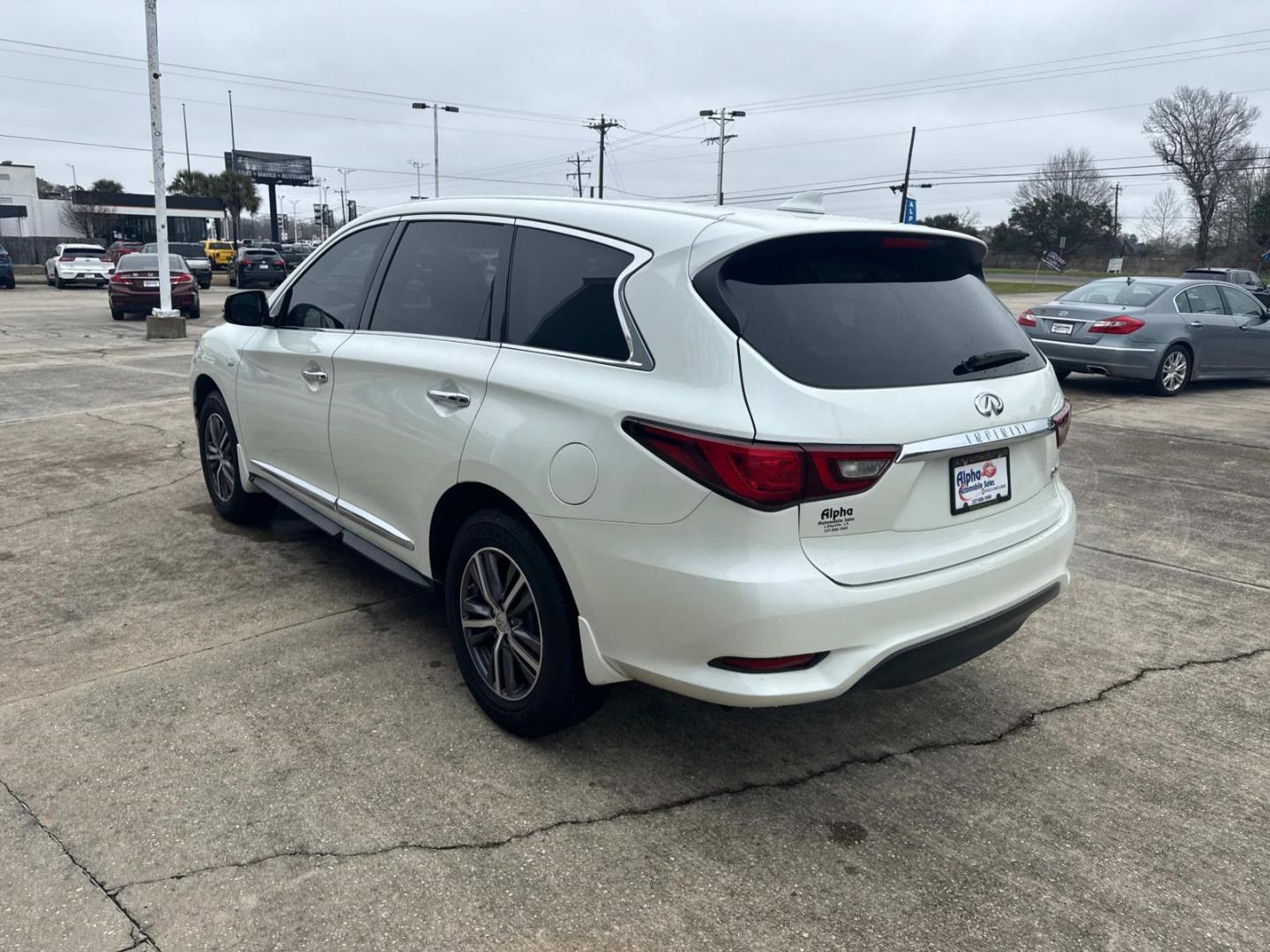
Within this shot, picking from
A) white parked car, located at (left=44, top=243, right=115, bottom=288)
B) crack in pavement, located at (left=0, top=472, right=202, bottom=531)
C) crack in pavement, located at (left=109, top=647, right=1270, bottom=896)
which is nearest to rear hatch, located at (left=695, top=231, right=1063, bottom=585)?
crack in pavement, located at (left=109, top=647, right=1270, bottom=896)

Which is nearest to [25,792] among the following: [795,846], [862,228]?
[795,846]

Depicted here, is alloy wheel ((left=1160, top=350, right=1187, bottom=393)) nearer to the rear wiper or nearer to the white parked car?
the rear wiper

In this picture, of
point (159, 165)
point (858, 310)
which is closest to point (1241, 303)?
point (858, 310)

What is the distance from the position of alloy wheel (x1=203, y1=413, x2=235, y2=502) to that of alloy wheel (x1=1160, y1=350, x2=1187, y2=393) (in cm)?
1050

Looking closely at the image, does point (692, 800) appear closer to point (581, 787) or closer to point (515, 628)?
point (581, 787)

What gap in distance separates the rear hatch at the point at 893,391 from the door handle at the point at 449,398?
3.30 feet

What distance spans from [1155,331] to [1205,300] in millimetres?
1403

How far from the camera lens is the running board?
3.82 meters

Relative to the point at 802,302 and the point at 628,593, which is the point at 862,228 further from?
the point at 628,593

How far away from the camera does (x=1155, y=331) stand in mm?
11383

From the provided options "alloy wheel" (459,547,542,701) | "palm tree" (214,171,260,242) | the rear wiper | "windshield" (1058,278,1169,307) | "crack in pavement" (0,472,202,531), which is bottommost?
"crack in pavement" (0,472,202,531)

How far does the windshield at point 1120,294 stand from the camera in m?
11.8

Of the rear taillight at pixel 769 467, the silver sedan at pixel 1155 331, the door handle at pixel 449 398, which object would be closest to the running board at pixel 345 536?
the door handle at pixel 449 398

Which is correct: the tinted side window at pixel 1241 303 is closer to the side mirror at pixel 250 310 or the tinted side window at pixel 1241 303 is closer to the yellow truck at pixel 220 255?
the side mirror at pixel 250 310
